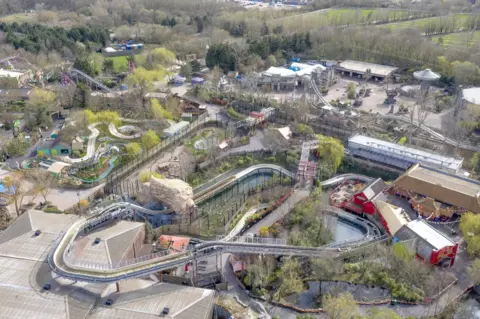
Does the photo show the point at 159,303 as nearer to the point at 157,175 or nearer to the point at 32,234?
the point at 32,234

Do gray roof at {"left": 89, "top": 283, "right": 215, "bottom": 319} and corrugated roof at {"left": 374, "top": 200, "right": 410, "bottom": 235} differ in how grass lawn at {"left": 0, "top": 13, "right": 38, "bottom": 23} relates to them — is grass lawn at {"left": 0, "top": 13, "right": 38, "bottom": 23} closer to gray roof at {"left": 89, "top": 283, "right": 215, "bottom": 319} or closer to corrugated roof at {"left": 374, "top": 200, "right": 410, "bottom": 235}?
gray roof at {"left": 89, "top": 283, "right": 215, "bottom": 319}

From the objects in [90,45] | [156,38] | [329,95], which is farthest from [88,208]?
[156,38]

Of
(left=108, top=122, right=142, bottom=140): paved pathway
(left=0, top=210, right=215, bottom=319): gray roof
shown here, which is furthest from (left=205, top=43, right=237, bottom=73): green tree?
(left=0, top=210, right=215, bottom=319): gray roof

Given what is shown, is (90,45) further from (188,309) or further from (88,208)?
(188,309)

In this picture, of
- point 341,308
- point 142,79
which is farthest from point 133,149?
point 341,308

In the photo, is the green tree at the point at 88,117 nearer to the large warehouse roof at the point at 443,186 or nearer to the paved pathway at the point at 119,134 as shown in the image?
the paved pathway at the point at 119,134

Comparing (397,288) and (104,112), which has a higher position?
(104,112)
